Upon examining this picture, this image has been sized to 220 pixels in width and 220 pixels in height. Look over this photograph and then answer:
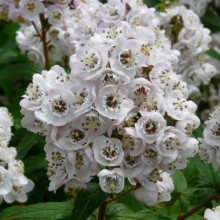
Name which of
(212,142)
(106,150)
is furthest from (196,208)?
(106,150)

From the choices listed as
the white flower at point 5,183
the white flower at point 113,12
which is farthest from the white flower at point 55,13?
the white flower at point 5,183

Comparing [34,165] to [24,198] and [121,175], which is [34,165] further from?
[121,175]

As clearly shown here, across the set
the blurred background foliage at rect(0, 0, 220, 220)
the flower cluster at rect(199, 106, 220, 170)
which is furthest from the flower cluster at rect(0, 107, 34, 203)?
the flower cluster at rect(199, 106, 220, 170)

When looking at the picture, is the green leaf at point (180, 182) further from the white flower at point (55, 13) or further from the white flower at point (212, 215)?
the white flower at point (55, 13)

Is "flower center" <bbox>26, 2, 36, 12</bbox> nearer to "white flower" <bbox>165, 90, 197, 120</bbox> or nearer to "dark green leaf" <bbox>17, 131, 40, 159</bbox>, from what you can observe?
"dark green leaf" <bbox>17, 131, 40, 159</bbox>

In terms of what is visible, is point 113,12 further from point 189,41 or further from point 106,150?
point 106,150

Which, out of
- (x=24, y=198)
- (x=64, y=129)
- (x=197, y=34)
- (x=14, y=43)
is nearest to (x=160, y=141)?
(x=64, y=129)
